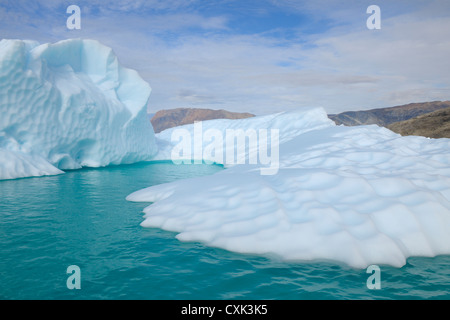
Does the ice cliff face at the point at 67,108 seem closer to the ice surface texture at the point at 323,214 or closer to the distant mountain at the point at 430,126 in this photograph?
the ice surface texture at the point at 323,214

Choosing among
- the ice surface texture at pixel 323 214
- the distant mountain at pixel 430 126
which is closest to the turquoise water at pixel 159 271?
the ice surface texture at pixel 323 214

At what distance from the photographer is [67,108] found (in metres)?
17.6

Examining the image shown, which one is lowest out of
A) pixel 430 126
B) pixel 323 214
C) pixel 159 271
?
pixel 159 271

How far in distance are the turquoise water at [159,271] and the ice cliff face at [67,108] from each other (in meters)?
9.59

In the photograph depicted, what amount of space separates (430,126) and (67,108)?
38.3m

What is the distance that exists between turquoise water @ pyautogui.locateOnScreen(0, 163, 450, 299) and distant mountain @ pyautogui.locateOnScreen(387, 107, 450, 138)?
36208 mm

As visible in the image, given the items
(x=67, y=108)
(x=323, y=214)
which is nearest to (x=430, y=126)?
(x=67, y=108)

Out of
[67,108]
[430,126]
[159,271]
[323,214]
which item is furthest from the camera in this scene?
[430,126]

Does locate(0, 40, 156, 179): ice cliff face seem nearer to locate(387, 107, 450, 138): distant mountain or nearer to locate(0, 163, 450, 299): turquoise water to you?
locate(0, 163, 450, 299): turquoise water

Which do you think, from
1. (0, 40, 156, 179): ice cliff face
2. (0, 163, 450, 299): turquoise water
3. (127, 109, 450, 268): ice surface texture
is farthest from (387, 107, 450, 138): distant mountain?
(0, 163, 450, 299): turquoise water

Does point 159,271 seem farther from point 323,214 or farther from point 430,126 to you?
point 430,126

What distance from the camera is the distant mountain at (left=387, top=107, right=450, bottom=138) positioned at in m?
34.3

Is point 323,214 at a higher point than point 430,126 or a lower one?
lower

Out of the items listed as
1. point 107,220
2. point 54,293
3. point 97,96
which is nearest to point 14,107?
point 97,96
